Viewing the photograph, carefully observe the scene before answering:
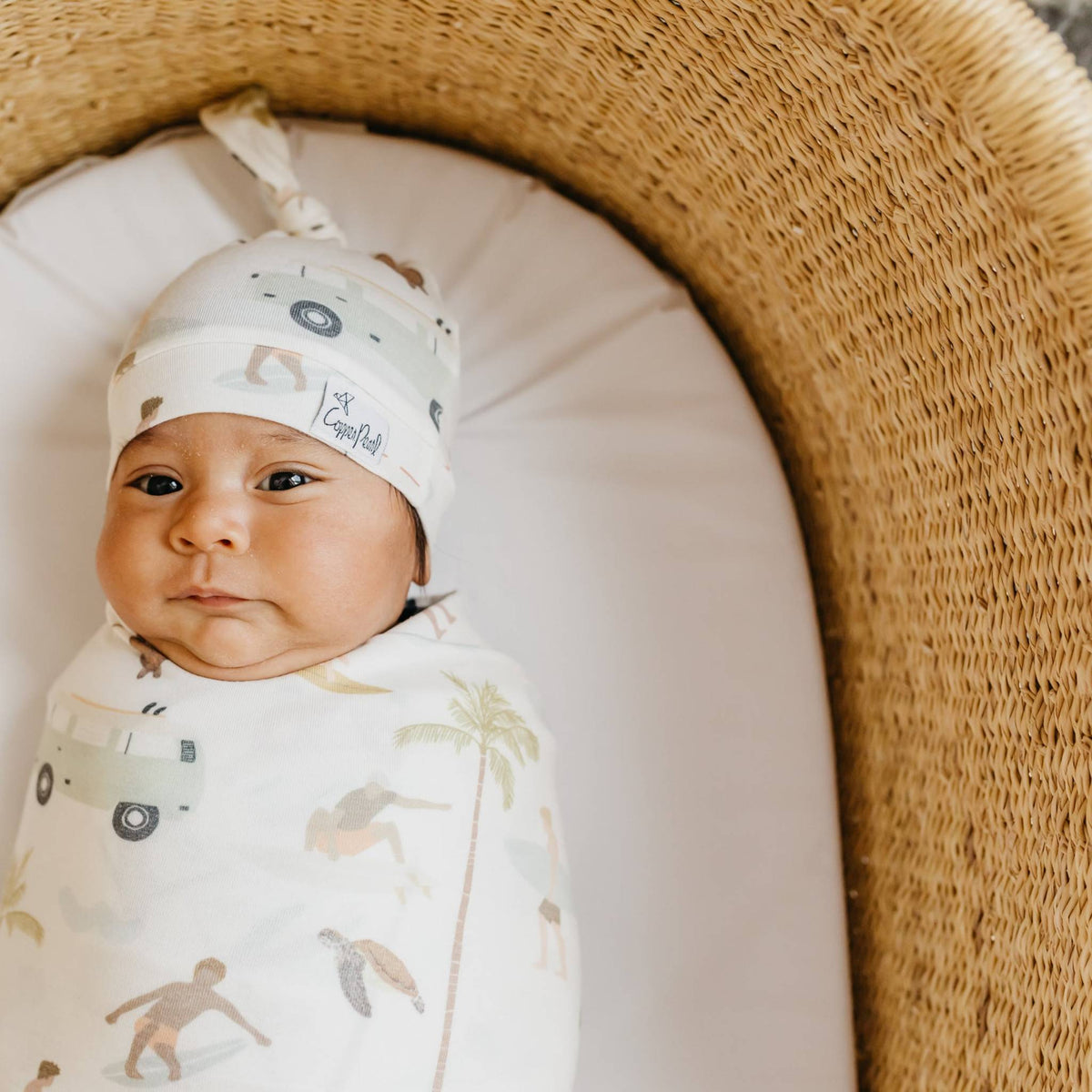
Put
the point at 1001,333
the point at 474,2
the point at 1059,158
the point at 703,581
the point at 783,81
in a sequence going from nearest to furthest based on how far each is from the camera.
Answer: the point at 1059,158, the point at 1001,333, the point at 783,81, the point at 474,2, the point at 703,581

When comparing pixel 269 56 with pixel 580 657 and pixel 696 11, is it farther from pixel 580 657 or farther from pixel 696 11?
pixel 580 657

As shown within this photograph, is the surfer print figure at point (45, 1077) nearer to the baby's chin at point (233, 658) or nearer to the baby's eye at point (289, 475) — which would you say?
the baby's chin at point (233, 658)

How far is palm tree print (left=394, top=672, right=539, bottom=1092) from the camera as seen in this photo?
2.82 ft

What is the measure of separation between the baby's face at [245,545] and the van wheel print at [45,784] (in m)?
0.14

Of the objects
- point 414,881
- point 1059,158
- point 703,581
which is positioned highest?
point 1059,158

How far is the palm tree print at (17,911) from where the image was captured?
0.86m

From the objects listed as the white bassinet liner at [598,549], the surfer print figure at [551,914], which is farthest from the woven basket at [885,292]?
the surfer print figure at [551,914]

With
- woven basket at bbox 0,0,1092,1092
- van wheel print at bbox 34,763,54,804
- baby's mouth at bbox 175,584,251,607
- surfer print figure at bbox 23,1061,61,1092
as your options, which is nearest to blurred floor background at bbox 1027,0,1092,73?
woven basket at bbox 0,0,1092,1092

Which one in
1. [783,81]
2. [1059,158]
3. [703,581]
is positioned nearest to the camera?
[1059,158]

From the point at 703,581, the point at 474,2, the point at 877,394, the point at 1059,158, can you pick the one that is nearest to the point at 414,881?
the point at 703,581

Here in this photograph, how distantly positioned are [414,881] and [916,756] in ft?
1.57

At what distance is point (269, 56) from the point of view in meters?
1.14

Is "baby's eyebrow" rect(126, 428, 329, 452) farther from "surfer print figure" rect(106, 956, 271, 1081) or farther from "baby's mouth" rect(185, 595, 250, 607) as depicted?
"surfer print figure" rect(106, 956, 271, 1081)

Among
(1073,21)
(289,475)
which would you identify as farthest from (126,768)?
(1073,21)
